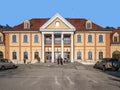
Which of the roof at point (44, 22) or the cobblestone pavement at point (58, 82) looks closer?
the cobblestone pavement at point (58, 82)

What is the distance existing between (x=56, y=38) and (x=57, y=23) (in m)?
4.29

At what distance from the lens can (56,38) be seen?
8250 centimetres

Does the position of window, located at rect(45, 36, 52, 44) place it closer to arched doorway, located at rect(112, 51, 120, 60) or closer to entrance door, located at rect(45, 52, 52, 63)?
entrance door, located at rect(45, 52, 52, 63)

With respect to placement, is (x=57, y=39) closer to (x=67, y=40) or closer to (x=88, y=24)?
(x=67, y=40)

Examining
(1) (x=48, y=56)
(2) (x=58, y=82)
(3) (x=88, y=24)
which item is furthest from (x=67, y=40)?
(2) (x=58, y=82)

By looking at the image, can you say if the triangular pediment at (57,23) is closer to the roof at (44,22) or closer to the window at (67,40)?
the roof at (44,22)

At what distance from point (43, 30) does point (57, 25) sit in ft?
10.9

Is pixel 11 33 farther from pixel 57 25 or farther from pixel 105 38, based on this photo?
pixel 105 38

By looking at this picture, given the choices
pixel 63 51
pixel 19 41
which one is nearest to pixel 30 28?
pixel 19 41

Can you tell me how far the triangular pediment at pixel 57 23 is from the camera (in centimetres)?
7929

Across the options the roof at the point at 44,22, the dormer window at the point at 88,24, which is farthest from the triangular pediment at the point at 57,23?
the dormer window at the point at 88,24

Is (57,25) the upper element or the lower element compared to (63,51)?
upper

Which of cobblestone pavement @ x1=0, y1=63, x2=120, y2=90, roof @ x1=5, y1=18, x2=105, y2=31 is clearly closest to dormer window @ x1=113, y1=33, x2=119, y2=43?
roof @ x1=5, y1=18, x2=105, y2=31

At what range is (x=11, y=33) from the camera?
81562mm
